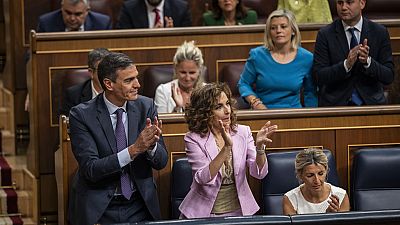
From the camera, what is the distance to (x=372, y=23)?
475cm

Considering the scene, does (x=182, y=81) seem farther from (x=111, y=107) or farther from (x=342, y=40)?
(x=111, y=107)

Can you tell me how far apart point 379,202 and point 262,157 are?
58 centimetres

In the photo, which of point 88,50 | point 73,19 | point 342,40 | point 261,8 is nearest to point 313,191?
point 342,40

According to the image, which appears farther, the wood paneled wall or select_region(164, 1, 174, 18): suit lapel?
select_region(164, 1, 174, 18): suit lapel

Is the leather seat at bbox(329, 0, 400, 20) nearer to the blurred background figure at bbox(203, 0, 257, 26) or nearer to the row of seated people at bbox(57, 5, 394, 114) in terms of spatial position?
the blurred background figure at bbox(203, 0, 257, 26)

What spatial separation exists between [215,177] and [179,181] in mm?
295

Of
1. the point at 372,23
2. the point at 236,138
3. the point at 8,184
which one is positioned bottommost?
the point at 8,184

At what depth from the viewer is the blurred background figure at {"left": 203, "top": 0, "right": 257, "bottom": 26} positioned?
18.3 feet

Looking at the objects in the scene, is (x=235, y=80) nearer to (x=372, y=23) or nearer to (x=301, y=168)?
(x=372, y=23)

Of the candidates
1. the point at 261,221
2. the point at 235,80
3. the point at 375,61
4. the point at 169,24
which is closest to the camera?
the point at 261,221

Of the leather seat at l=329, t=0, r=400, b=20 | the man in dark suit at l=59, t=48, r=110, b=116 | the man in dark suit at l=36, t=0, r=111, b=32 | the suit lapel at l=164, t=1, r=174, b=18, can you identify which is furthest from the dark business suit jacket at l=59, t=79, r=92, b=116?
the leather seat at l=329, t=0, r=400, b=20

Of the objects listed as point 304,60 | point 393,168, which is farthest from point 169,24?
point 393,168

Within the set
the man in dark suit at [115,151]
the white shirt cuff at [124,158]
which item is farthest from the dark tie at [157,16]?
the white shirt cuff at [124,158]

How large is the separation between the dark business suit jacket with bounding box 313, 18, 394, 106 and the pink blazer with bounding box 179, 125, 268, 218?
3.28 feet
